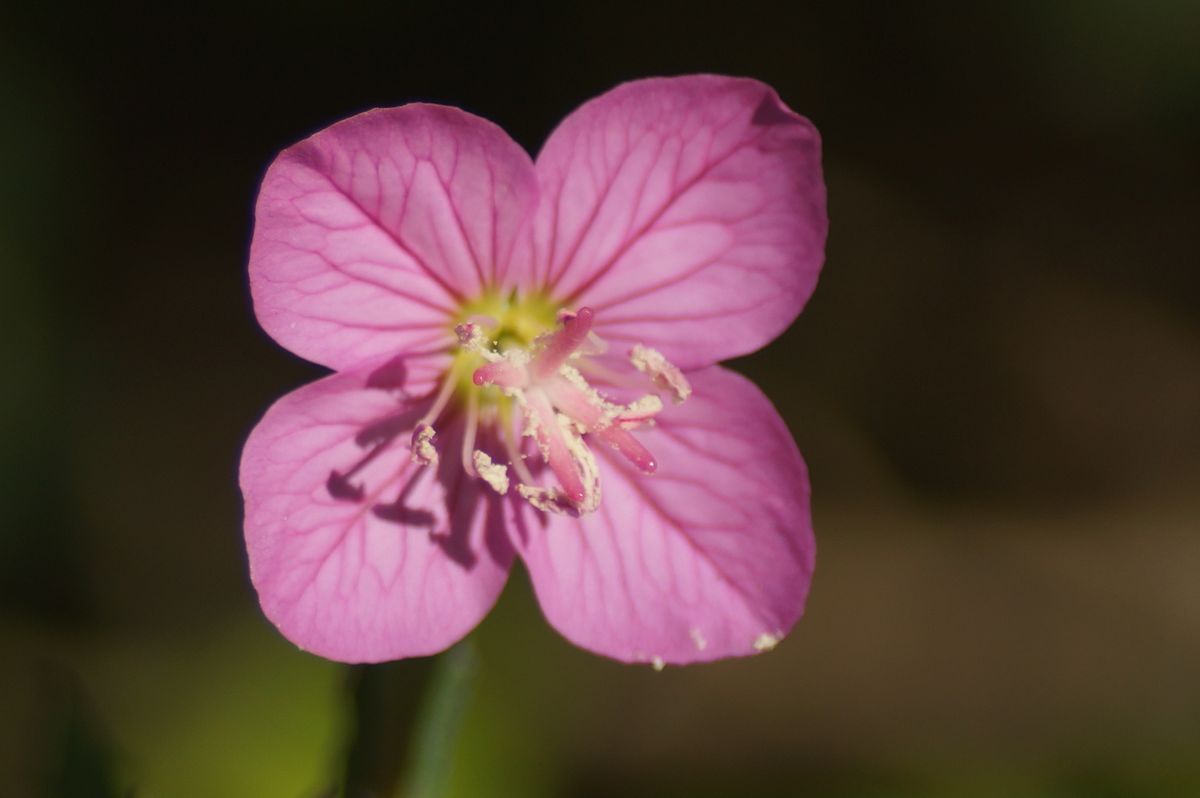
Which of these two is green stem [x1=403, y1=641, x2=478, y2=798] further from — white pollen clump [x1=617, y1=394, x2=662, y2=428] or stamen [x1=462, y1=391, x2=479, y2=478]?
white pollen clump [x1=617, y1=394, x2=662, y2=428]

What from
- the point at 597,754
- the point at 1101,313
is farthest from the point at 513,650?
the point at 1101,313

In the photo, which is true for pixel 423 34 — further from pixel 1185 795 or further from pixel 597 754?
pixel 1185 795

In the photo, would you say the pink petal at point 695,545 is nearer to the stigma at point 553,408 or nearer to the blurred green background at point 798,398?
the stigma at point 553,408

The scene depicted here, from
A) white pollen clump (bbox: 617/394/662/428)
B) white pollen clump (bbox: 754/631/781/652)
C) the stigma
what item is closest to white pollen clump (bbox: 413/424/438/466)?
the stigma

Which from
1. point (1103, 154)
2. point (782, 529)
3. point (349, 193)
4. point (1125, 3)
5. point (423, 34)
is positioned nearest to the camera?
point (349, 193)

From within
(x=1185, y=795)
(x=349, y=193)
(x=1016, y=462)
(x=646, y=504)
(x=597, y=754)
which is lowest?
(x=597, y=754)

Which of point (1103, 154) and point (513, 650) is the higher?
point (1103, 154)
